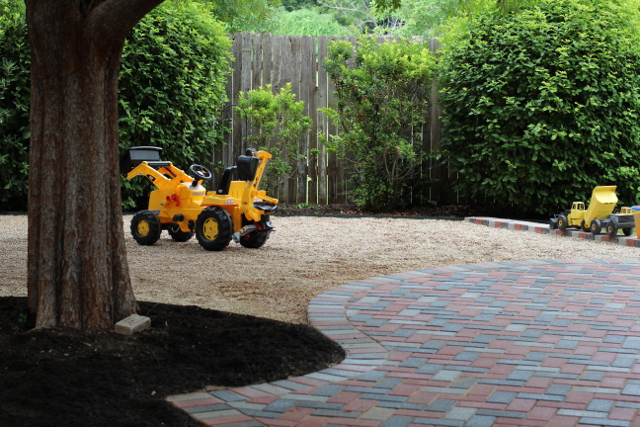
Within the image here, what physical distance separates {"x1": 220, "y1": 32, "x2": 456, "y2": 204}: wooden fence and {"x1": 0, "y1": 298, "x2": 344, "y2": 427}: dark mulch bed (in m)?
8.22

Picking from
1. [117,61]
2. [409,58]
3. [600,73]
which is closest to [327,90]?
[409,58]

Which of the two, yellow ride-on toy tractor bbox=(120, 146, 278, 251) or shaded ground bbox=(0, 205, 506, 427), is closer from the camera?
shaded ground bbox=(0, 205, 506, 427)

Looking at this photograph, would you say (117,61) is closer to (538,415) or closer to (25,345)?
(25,345)

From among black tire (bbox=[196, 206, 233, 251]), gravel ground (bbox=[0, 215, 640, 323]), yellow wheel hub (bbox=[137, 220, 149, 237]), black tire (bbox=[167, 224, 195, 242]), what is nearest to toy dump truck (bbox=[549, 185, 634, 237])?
gravel ground (bbox=[0, 215, 640, 323])

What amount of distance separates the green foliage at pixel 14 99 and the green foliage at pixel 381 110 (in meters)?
4.35

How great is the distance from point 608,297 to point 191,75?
24.3 feet

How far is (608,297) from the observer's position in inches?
204

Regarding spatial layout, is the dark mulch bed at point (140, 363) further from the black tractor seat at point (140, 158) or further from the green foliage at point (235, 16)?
the green foliage at point (235, 16)

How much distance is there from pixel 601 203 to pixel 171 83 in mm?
6129

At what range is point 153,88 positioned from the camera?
412 inches

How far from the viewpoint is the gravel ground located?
17.3ft

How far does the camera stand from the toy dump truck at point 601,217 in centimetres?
813

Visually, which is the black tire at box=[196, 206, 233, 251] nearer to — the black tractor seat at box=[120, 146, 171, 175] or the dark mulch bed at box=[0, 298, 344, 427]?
the black tractor seat at box=[120, 146, 171, 175]

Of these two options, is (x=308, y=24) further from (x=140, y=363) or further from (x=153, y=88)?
(x=140, y=363)
